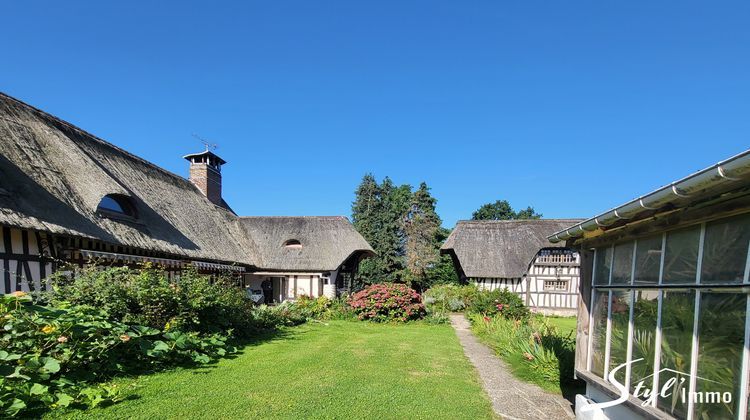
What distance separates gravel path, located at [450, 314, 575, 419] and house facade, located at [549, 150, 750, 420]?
64 centimetres

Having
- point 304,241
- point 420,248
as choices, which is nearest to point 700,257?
point 304,241

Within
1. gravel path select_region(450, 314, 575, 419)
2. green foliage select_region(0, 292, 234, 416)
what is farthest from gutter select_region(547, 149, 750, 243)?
green foliage select_region(0, 292, 234, 416)

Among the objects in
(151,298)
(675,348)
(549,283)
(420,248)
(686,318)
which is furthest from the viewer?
(420,248)

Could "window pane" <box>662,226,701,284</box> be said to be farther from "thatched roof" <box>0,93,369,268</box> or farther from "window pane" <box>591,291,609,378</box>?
"thatched roof" <box>0,93,369,268</box>

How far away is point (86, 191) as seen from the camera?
10.3 metres

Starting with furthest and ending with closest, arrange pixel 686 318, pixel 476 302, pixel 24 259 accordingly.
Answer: pixel 476 302, pixel 24 259, pixel 686 318

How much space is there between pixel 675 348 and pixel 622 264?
3.91ft

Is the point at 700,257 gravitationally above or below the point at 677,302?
above

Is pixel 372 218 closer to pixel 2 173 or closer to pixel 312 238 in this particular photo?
pixel 312 238

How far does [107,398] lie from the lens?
4754 millimetres

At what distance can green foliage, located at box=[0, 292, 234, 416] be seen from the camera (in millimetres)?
4320

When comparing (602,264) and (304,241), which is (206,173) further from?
(602,264)

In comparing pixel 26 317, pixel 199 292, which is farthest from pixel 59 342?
pixel 199 292

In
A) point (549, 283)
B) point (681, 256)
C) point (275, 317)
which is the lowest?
point (549, 283)
